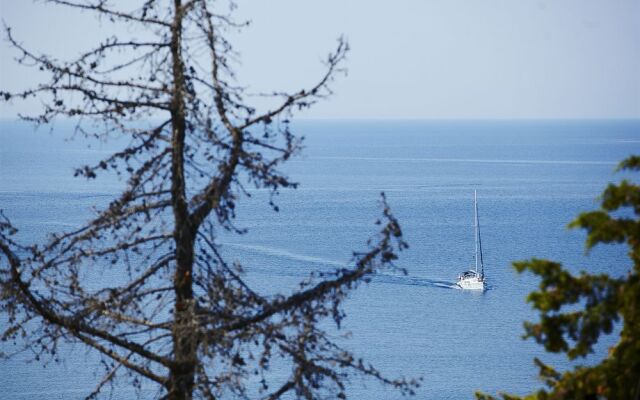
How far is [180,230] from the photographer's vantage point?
6168 mm

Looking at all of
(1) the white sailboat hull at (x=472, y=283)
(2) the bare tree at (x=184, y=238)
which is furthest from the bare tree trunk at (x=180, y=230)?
(1) the white sailboat hull at (x=472, y=283)

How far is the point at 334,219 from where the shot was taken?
234 ft

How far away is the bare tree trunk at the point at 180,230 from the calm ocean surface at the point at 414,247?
836 mm

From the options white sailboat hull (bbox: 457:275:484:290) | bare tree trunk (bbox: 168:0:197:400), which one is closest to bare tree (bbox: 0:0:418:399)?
bare tree trunk (bbox: 168:0:197:400)

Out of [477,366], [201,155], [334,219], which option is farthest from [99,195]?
[201,155]

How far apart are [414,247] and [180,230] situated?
56930 millimetres

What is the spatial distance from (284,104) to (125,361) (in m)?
2.00

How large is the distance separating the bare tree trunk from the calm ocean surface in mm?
836

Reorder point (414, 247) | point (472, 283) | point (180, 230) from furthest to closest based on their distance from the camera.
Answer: point (414, 247)
point (472, 283)
point (180, 230)

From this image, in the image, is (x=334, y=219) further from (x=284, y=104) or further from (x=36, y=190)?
(x=284, y=104)

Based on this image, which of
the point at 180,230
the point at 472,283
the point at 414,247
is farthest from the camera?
the point at 414,247

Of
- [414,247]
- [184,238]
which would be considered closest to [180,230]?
[184,238]

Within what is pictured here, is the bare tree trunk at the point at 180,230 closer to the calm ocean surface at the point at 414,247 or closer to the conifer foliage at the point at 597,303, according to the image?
the calm ocean surface at the point at 414,247

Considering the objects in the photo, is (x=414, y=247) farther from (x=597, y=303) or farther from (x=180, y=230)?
(x=180, y=230)
